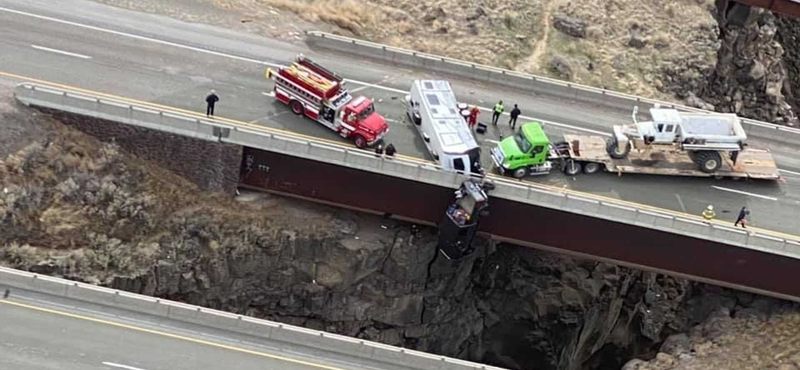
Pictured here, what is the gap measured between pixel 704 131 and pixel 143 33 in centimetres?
2694

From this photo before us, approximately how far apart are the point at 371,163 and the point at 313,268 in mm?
5621

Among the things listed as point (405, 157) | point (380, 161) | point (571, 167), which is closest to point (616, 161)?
point (571, 167)

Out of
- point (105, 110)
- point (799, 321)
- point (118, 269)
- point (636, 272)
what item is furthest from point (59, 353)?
point (799, 321)

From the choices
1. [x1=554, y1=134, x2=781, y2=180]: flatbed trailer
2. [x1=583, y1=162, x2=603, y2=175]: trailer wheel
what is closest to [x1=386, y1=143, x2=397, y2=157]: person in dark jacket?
[x1=554, y1=134, x2=781, y2=180]: flatbed trailer

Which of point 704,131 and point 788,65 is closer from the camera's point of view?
point 704,131

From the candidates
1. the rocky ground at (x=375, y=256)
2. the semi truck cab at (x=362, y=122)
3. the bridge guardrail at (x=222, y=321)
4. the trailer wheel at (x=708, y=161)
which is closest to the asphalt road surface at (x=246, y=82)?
the trailer wheel at (x=708, y=161)

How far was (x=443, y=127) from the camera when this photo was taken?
36.8 m

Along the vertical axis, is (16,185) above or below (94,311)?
above

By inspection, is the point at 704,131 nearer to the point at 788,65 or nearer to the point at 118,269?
the point at 118,269

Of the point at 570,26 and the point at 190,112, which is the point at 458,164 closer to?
the point at 190,112

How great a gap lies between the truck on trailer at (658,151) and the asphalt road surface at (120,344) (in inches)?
455

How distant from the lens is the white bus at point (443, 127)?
35.8 m

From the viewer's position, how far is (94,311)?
3170 cm

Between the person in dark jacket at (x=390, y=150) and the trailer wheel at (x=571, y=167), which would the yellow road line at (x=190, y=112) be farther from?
the trailer wheel at (x=571, y=167)
